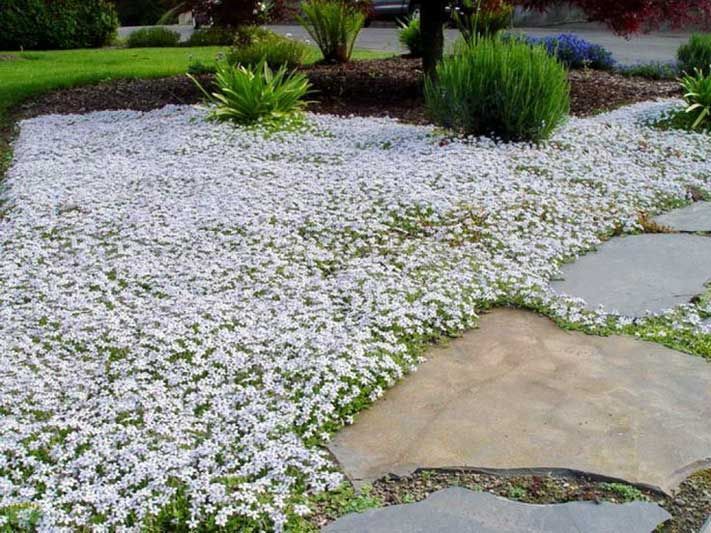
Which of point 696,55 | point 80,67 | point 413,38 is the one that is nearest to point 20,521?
point 696,55

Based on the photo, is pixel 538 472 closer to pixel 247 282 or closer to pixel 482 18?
pixel 247 282

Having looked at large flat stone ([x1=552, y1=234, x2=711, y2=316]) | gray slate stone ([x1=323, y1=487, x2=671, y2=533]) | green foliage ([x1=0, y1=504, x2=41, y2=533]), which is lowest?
gray slate stone ([x1=323, y1=487, x2=671, y2=533])

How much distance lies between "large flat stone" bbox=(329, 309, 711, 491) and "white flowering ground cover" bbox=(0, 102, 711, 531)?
0.55ft

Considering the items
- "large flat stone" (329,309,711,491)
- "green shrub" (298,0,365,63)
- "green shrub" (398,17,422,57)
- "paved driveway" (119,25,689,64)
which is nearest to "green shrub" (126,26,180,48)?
"paved driveway" (119,25,689,64)

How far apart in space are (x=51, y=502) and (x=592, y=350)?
95.2 inches

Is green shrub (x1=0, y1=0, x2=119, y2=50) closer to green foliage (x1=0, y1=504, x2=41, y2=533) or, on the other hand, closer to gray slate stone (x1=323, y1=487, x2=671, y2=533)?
green foliage (x1=0, y1=504, x2=41, y2=533)

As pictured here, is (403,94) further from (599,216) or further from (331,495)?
(331,495)

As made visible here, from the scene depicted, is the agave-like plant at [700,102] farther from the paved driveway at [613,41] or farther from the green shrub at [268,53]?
the paved driveway at [613,41]

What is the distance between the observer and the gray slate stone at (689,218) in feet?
18.7

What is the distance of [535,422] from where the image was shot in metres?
3.32

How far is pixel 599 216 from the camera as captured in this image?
5.89 metres

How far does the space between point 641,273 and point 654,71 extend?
8.69 meters

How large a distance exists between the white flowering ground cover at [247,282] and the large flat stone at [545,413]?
0.55ft

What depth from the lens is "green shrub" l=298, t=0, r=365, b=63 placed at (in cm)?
1361
